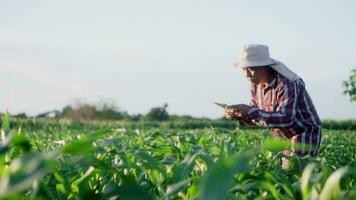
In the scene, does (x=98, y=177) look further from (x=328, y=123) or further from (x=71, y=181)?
(x=328, y=123)

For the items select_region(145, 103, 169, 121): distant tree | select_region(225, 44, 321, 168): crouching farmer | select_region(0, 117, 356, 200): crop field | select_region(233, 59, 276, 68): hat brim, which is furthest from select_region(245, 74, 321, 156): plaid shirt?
select_region(145, 103, 169, 121): distant tree

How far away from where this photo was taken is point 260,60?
197 inches

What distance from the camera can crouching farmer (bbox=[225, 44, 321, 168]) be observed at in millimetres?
4824

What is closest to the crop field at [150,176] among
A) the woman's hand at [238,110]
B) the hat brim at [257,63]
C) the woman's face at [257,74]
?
the woman's hand at [238,110]

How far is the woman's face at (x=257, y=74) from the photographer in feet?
16.8

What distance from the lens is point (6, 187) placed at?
3.85ft

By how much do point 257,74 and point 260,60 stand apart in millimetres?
190

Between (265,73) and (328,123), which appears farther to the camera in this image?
(328,123)

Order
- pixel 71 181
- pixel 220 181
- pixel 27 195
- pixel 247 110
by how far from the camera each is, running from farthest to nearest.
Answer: pixel 247 110 → pixel 71 181 → pixel 27 195 → pixel 220 181

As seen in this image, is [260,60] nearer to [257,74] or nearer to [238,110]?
[257,74]

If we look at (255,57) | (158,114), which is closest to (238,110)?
(255,57)

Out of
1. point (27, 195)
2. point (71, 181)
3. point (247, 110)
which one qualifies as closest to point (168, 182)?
point (71, 181)

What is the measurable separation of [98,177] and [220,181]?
135 centimetres

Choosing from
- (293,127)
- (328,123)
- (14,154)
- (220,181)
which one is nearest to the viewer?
(220,181)
